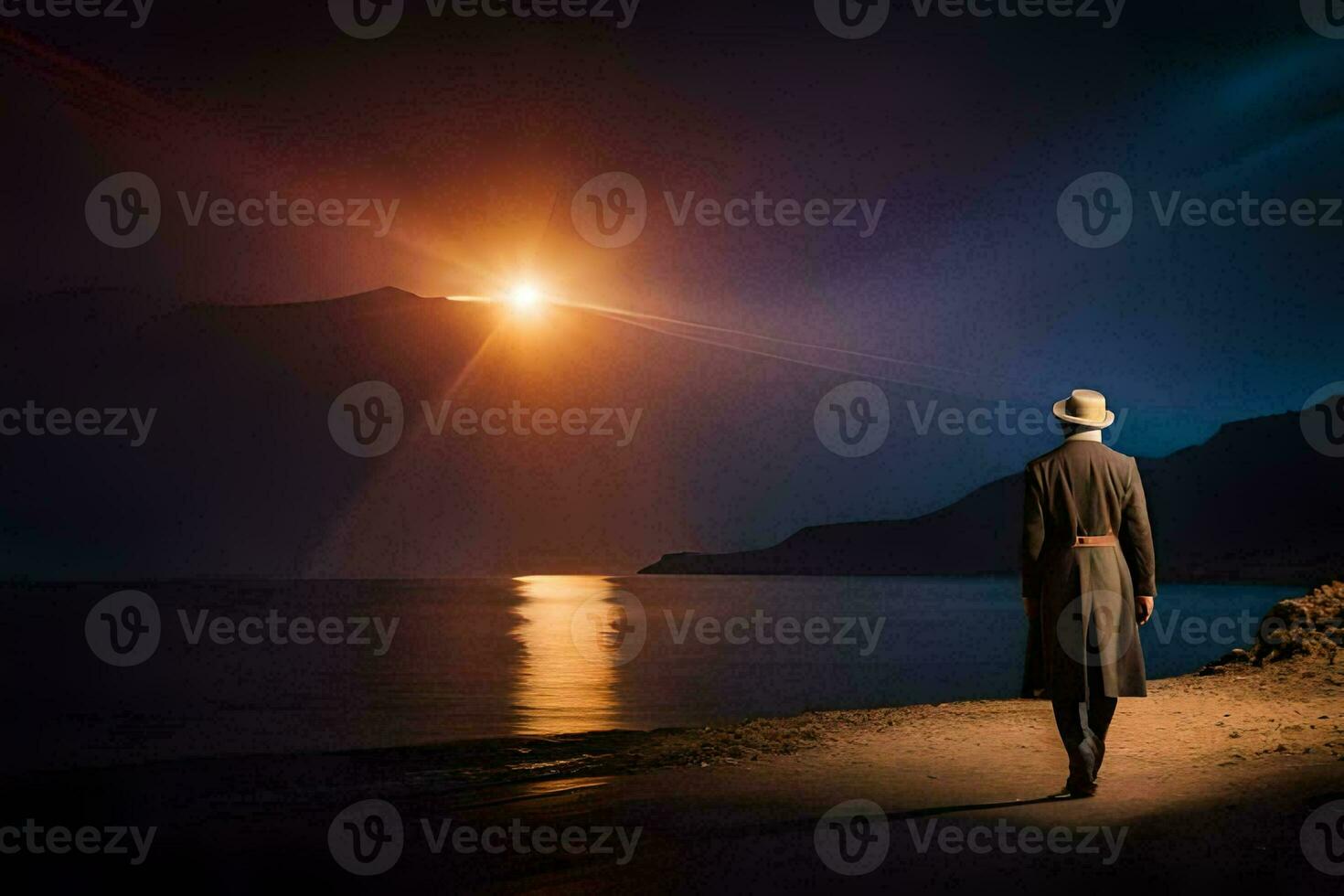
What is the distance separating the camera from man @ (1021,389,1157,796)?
8883mm

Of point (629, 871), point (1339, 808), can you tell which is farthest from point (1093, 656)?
point (629, 871)

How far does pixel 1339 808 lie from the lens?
8172mm

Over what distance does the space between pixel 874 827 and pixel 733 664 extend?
35.5 m
